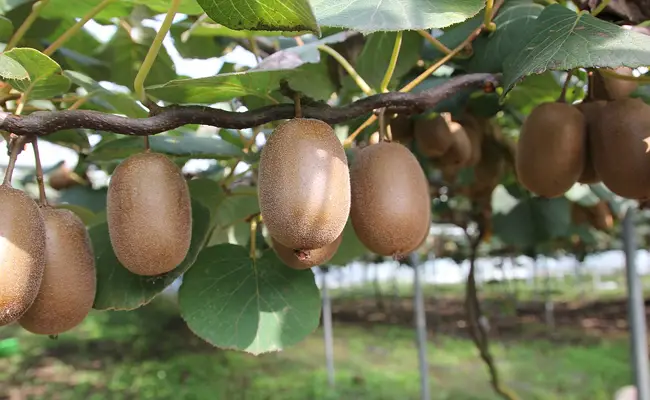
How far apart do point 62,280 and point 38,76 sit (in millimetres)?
262

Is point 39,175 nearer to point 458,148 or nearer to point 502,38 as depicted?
point 502,38

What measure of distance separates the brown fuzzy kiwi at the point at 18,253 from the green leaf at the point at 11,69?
130 millimetres

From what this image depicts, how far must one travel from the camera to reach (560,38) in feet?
2.31

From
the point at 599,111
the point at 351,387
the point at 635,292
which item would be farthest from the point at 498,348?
the point at 599,111

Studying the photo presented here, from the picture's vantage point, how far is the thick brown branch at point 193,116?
64 cm

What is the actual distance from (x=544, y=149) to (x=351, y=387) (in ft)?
18.6

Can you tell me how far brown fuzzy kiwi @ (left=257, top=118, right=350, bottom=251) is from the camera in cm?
62

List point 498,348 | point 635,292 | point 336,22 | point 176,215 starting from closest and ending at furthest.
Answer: point 336,22 → point 176,215 → point 635,292 → point 498,348

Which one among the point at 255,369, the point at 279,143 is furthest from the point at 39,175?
the point at 255,369

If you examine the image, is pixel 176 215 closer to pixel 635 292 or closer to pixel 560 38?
pixel 560 38

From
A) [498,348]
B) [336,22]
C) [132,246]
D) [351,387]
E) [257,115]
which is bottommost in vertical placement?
[498,348]

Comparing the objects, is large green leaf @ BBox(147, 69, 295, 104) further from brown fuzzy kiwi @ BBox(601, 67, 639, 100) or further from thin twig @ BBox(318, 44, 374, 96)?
brown fuzzy kiwi @ BBox(601, 67, 639, 100)

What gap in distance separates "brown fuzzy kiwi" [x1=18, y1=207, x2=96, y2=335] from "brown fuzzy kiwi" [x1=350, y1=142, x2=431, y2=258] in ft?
1.14

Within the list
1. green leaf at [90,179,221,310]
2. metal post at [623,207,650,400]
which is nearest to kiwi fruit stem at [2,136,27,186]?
green leaf at [90,179,221,310]
